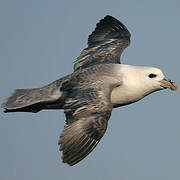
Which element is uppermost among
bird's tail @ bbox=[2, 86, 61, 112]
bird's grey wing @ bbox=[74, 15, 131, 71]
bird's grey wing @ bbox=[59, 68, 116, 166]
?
bird's grey wing @ bbox=[74, 15, 131, 71]

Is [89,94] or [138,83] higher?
[138,83]

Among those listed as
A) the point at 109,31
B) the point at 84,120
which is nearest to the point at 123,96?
the point at 84,120

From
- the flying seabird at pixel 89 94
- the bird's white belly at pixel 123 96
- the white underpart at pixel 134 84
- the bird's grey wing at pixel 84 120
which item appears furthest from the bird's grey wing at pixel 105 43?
the bird's grey wing at pixel 84 120

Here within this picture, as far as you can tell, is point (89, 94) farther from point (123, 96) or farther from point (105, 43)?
point (105, 43)

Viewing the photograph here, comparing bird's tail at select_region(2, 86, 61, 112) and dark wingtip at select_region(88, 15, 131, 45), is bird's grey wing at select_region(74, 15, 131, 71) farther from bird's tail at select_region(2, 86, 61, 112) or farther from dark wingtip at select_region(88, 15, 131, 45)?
bird's tail at select_region(2, 86, 61, 112)

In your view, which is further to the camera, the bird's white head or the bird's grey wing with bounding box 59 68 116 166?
the bird's white head

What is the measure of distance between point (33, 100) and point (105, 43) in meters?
2.93

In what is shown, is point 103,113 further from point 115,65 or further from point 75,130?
point 115,65

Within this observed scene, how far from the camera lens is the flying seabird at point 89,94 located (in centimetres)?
831

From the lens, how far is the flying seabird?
831 cm

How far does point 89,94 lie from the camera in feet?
29.8

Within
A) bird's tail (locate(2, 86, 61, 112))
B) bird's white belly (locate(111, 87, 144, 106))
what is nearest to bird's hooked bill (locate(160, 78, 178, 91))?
bird's white belly (locate(111, 87, 144, 106))

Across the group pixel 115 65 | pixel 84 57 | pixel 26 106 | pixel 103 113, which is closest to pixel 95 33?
pixel 84 57

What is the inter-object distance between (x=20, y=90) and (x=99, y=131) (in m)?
2.76
